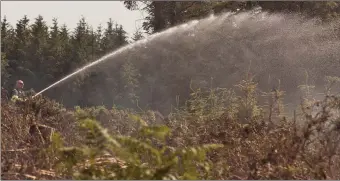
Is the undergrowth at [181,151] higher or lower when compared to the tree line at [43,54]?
lower

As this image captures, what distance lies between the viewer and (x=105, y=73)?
34219 millimetres

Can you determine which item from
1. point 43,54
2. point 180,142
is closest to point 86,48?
point 43,54

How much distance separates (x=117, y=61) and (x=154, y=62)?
8.98 metres

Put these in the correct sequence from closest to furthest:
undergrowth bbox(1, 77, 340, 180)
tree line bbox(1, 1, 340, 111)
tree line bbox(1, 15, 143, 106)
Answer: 1. undergrowth bbox(1, 77, 340, 180)
2. tree line bbox(1, 1, 340, 111)
3. tree line bbox(1, 15, 143, 106)

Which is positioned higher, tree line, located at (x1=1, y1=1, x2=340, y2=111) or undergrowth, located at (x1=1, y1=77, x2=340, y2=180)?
tree line, located at (x1=1, y1=1, x2=340, y2=111)

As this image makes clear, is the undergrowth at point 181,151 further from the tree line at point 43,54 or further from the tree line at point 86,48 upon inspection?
the tree line at point 43,54

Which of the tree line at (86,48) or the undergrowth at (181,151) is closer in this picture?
the undergrowth at (181,151)

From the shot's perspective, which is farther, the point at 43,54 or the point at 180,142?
the point at 43,54

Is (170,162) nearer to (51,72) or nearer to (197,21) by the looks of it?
(197,21)

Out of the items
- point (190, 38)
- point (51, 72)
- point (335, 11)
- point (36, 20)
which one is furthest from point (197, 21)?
point (36, 20)

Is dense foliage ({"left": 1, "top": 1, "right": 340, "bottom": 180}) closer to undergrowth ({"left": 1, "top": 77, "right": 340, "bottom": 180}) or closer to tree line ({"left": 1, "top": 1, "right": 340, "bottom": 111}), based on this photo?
undergrowth ({"left": 1, "top": 77, "right": 340, "bottom": 180})

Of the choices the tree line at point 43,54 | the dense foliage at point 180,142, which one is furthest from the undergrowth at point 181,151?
the tree line at point 43,54

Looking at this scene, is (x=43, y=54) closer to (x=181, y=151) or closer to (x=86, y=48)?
(x=86, y=48)

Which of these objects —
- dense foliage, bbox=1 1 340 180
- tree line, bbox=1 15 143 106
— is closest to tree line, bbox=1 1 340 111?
tree line, bbox=1 15 143 106
